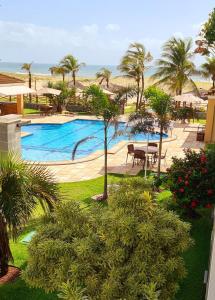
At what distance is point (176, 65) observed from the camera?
32.8 metres

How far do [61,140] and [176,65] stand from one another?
1521cm

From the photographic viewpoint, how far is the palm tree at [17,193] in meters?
6.38

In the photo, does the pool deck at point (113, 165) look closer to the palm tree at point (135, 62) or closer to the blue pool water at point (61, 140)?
the blue pool water at point (61, 140)

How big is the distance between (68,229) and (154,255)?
58.3 inches

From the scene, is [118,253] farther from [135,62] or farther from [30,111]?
[135,62]

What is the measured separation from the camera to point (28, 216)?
650cm

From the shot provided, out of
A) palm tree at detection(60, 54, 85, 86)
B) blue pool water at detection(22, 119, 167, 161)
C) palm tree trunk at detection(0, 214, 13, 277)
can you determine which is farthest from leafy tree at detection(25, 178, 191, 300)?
palm tree at detection(60, 54, 85, 86)

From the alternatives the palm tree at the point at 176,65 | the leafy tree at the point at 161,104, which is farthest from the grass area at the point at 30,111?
the leafy tree at the point at 161,104

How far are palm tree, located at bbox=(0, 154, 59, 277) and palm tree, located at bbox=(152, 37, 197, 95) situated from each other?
26650 mm

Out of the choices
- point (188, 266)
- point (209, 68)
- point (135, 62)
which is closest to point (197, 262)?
point (188, 266)

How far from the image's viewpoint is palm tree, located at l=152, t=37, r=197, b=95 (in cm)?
3212

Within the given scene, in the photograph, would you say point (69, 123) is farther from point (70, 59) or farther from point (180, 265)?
point (180, 265)

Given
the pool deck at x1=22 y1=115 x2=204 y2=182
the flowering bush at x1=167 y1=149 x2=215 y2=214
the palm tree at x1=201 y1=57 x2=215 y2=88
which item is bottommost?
the pool deck at x1=22 y1=115 x2=204 y2=182

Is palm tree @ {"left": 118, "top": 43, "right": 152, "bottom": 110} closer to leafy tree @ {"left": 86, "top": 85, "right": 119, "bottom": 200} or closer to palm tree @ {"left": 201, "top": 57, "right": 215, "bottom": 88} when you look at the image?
palm tree @ {"left": 201, "top": 57, "right": 215, "bottom": 88}
